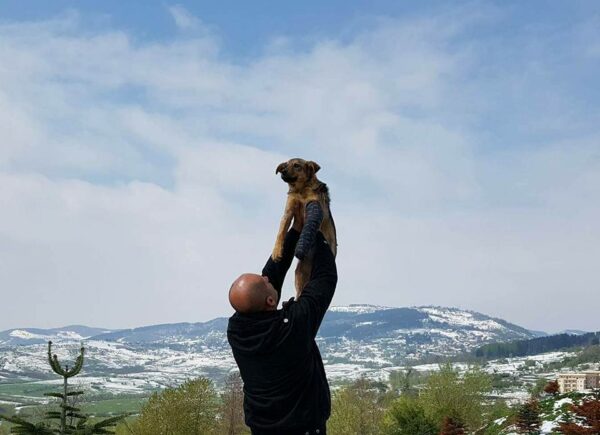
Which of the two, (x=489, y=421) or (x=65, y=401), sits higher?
(x=65, y=401)

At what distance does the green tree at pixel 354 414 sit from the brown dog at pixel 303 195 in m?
34.7

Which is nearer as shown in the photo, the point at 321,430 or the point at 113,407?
the point at 321,430

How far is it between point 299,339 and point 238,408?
35067 millimetres

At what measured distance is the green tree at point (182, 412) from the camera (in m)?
30.5

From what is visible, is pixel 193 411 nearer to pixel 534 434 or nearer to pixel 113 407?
pixel 534 434

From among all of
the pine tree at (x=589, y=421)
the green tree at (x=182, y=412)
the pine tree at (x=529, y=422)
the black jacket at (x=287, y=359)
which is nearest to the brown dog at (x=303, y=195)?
the black jacket at (x=287, y=359)

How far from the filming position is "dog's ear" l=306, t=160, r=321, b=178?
3.79 metres

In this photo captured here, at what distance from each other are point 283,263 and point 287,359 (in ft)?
2.45

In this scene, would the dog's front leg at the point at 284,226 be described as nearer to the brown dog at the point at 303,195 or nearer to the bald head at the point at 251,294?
the brown dog at the point at 303,195

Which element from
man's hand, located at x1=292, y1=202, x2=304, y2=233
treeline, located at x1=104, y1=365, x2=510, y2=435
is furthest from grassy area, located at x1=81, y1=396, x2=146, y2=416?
man's hand, located at x1=292, y1=202, x2=304, y2=233

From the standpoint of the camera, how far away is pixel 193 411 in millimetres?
32031

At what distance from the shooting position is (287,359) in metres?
3.35

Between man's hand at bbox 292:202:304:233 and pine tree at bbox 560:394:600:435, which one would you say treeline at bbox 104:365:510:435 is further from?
man's hand at bbox 292:202:304:233

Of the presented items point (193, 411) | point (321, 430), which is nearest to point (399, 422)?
point (193, 411)
